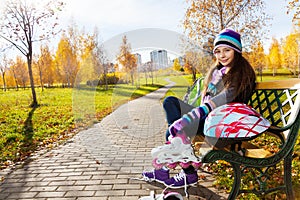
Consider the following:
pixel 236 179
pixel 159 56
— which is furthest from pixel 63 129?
pixel 236 179

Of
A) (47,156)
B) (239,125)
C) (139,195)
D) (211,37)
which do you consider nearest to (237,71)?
(239,125)

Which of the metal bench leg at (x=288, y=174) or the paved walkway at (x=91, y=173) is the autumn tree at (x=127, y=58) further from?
the metal bench leg at (x=288, y=174)

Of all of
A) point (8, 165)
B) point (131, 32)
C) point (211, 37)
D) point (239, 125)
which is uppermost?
point (211, 37)

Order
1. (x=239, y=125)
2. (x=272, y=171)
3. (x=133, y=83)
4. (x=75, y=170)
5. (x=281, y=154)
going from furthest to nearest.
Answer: (x=133, y=83), (x=75, y=170), (x=272, y=171), (x=281, y=154), (x=239, y=125)

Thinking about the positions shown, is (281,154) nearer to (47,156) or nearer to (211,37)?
(47,156)

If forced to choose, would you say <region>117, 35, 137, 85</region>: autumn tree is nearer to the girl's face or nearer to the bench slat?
the girl's face

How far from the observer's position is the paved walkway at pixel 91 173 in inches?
106

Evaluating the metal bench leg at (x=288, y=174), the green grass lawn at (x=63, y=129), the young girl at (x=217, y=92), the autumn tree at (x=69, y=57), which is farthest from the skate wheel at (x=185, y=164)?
the autumn tree at (x=69, y=57)

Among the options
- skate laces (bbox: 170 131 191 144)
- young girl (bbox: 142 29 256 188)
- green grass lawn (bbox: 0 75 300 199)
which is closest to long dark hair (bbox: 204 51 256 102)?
young girl (bbox: 142 29 256 188)

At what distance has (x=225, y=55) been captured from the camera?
90.7 inches

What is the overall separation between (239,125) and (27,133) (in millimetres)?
5744

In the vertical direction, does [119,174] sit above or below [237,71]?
below

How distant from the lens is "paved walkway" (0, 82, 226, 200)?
2.70m

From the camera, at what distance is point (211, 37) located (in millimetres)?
12180
